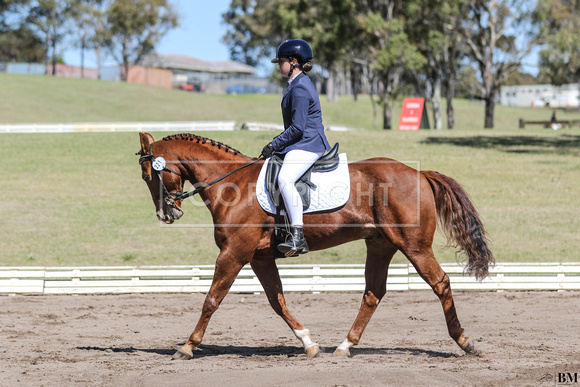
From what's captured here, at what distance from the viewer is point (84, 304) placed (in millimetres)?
10844

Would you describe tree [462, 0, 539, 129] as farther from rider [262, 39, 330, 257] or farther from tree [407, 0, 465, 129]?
rider [262, 39, 330, 257]

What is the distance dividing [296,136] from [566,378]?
3452 millimetres

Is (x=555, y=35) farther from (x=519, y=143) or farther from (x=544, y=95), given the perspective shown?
(x=544, y=95)

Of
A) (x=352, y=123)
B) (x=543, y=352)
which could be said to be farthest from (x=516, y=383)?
(x=352, y=123)

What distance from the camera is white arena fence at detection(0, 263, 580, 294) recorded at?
462 inches

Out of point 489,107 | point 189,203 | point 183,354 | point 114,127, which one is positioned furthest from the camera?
point 489,107

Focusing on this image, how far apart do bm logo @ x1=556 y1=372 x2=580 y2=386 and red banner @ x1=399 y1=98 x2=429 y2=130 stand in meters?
30.4

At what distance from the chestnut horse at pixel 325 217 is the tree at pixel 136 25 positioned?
6709 cm

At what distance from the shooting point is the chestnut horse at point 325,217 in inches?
278

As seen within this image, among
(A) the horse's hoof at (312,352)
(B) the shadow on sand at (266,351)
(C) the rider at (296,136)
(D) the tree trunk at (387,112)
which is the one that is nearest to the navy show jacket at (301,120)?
(C) the rider at (296,136)

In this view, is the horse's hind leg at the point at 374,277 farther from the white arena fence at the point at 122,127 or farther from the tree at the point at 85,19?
the tree at the point at 85,19

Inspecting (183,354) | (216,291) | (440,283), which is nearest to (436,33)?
(440,283)

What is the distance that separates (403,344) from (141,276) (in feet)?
19.4

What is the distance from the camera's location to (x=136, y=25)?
7144 cm
